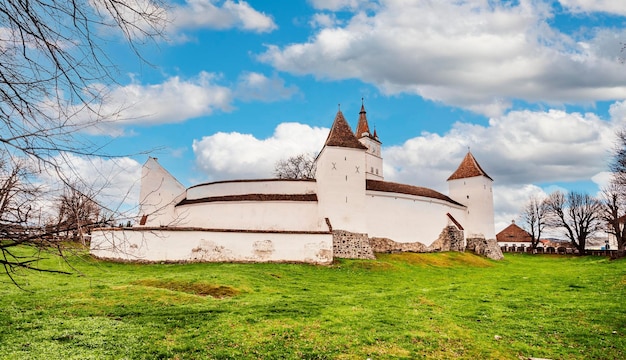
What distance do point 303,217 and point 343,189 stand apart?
333 cm

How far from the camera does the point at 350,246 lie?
86.9 ft

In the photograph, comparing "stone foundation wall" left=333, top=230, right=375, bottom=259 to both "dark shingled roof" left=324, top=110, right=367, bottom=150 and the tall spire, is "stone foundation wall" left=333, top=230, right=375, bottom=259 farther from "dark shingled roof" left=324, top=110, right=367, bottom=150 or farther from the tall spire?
the tall spire

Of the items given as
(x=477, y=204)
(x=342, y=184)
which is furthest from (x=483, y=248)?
(x=342, y=184)

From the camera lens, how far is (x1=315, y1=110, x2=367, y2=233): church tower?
27062mm

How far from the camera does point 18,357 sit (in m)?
6.74

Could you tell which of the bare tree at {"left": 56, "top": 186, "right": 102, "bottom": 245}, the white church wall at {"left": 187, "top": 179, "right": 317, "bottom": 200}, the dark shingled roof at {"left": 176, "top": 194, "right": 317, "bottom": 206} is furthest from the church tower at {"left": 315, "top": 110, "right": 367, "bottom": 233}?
the bare tree at {"left": 56, "top": 186, "right": 102, "bottom": 245}

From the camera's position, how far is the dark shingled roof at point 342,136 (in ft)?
92.2

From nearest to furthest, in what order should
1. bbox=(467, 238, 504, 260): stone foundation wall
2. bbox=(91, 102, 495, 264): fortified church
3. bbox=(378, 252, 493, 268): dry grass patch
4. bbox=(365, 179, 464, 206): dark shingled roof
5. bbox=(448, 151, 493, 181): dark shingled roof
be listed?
bbox=(91, 102, 495, 264): fortified church
bbox=(378, 252, 493, 268): dry grass patch
bbox=(365, 179, 464, 206): dark shingled roof
bbox=(467, 238, 504, 260): stone foundation wall
bbox=(448, 151, 493, 181): dark shingled roof

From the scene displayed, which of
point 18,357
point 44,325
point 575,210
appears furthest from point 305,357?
point 575,210

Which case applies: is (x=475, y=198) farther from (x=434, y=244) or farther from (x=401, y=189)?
(x=401, y=189)

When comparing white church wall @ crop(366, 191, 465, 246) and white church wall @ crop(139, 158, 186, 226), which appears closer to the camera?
white church wall @ crop(139, 158, 186, 226)

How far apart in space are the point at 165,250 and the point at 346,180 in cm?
1212

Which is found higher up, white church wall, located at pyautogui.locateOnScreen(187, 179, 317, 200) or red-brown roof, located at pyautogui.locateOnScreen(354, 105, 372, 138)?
red-brown roof, located at pyautogui.locateOnScreen(354, 105, 372, 138)

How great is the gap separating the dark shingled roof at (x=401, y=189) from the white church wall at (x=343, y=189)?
379cm
